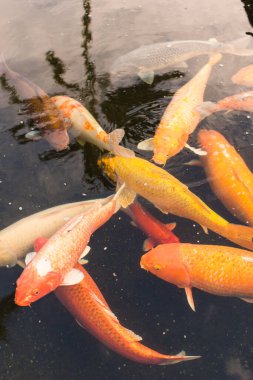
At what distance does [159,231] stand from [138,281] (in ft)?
1.46

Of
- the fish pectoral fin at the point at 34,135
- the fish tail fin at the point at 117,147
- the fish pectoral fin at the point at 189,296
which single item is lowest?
the fish pectoral fin at the point at 189,296

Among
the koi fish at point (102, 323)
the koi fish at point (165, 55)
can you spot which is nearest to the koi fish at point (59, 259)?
the koi fish at point (102, 323)

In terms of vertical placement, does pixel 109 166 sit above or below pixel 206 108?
below

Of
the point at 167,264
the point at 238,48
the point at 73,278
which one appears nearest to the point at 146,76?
the point at 238,48

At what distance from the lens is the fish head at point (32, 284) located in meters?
2.76

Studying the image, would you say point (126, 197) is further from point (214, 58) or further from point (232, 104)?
point (214, 58)

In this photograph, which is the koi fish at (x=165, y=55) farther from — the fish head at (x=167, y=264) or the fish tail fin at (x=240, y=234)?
the fish head at (x=167, y=264)

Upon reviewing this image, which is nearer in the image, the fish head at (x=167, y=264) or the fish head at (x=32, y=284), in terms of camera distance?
the fish head at (x=32, y=284)

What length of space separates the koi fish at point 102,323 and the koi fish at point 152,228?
2.04 ft

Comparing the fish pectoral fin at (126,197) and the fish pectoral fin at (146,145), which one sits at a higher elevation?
the fish pectoral fin at (146,145)

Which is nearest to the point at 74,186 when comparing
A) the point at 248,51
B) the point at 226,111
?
the point at 226,111

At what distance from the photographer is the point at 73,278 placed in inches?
117

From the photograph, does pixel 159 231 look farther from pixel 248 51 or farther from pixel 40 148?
pixel 248 51

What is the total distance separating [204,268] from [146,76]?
2.74 meters
